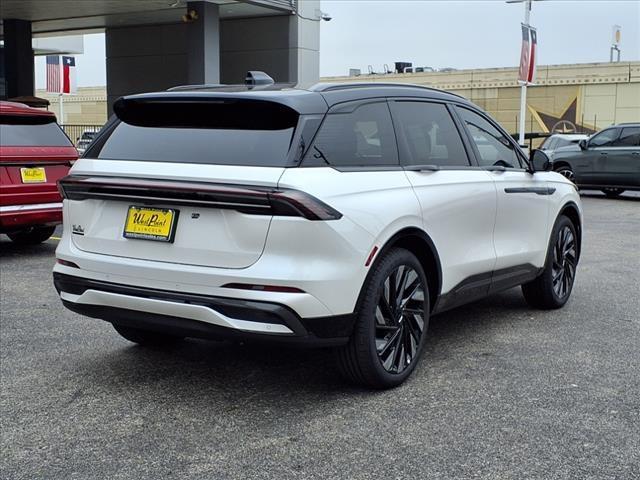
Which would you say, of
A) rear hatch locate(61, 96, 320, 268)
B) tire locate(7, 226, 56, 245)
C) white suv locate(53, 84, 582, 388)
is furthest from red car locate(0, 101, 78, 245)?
rear hatch locate(61, 96, 320, 268)

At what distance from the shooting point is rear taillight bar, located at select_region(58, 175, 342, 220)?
392 centimetres

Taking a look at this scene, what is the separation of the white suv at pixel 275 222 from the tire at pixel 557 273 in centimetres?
150

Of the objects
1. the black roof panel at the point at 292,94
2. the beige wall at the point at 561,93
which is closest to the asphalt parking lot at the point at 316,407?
the black roof panel at the point at 292,94

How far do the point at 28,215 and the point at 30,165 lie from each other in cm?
55

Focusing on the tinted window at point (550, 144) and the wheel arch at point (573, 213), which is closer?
the wheel arch at point (573, 213)

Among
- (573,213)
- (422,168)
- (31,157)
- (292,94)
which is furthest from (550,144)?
(292,94)

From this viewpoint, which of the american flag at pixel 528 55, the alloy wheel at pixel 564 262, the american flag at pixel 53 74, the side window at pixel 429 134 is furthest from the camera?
the american flag at pixel 53 74

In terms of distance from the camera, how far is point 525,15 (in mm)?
24219

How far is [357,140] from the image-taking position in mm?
4496

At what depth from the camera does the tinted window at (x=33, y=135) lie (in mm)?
8820

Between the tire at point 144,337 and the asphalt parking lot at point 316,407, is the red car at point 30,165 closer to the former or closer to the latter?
the asphalt parking lot at point 316,407

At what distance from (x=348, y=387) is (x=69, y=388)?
1.56 m

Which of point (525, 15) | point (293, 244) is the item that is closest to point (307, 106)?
point (293, 244)

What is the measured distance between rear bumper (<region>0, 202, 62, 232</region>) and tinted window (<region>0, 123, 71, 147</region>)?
0.68m
